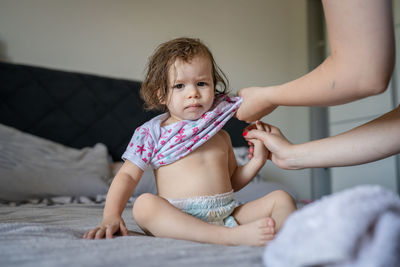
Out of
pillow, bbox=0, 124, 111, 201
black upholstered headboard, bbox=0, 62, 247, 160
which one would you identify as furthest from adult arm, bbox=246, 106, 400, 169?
black upholstered headboard, bbox=0, 62, 247, 160

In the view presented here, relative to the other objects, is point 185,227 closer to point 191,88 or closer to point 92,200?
point 191,88

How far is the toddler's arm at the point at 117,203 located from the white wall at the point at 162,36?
1631mm

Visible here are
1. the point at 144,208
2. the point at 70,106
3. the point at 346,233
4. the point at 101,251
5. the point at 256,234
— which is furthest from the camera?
the point at 70,106

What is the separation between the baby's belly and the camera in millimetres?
943

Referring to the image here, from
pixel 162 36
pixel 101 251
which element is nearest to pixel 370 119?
pixel 162 36

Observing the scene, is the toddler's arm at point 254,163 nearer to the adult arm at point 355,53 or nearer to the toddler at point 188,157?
the toddler at point 188,157

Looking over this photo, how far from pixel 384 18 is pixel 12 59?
2198mm

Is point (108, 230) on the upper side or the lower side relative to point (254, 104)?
lower

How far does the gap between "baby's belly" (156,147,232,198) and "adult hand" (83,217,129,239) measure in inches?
7.5

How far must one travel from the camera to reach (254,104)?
0.95 m

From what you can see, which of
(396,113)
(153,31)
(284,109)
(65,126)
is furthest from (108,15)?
(396,113)

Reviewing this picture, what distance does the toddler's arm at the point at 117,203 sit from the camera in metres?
0.76

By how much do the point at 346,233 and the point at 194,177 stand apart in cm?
58

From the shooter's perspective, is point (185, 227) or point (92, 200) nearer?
point (185, 227)
